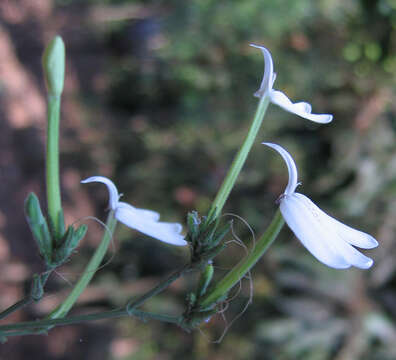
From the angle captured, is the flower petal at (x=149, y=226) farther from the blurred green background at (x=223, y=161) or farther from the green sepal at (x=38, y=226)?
the blurred green background at (x=223, y=161)

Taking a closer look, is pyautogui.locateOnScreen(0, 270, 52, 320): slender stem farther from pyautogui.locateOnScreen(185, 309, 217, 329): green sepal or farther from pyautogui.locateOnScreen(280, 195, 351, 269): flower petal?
pyautogui.locateOnScreen(280, 195, 351, 269): flower petal

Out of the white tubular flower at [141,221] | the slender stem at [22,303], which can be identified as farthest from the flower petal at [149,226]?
the slender stem at [22,303]

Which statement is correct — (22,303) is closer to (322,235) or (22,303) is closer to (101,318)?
(101,318)

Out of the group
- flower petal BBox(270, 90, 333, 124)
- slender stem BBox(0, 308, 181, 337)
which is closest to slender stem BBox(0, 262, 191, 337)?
slender stem BBox(0, 308, 181, 337)

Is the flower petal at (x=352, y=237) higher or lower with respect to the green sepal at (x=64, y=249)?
higher

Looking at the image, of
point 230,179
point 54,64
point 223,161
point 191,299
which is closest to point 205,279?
point 191,299

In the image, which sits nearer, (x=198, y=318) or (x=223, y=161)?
(x=198, y=318)

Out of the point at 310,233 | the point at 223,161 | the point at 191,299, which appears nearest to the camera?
the point at 310,233
